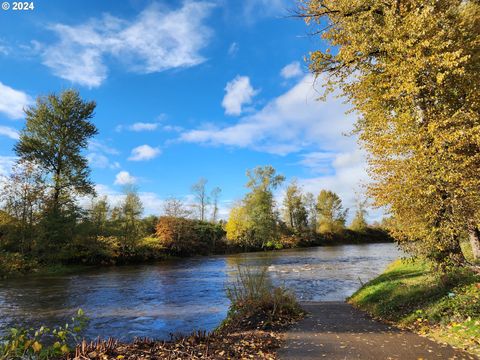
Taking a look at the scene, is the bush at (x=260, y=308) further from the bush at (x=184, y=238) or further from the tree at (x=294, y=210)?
the tree at (x=294, y=210)

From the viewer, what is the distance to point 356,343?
6.16 meters

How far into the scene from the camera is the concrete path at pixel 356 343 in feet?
17.9

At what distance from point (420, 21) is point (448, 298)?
6.60 meters

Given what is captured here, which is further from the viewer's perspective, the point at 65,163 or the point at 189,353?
the point at 65,163

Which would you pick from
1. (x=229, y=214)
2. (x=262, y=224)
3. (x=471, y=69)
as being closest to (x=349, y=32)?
(x=471, y=69)

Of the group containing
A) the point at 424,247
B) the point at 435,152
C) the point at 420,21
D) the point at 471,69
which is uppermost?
the point at 420,21

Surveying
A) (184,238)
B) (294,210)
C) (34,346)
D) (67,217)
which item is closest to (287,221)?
(294,210)

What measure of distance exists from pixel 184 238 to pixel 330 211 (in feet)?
130

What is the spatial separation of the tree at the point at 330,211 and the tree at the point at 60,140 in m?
50.2

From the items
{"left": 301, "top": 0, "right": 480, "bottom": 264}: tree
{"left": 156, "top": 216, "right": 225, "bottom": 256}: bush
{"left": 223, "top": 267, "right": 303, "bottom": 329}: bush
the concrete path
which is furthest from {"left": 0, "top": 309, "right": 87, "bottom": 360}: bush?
{"left": 156, "top": 216, "right": 225, "bottom": 256}: bush

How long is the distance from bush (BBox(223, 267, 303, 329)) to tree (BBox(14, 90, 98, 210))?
80.0ft

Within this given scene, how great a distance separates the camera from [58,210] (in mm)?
27422

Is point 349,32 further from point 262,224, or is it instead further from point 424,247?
point 262,224

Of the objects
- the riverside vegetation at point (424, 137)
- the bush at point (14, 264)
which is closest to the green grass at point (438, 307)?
the riverside vegetation at point (424, 137)
